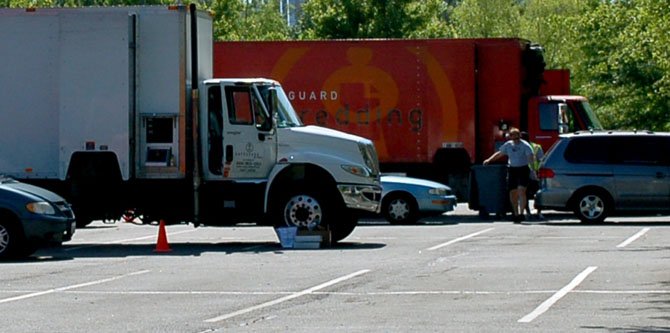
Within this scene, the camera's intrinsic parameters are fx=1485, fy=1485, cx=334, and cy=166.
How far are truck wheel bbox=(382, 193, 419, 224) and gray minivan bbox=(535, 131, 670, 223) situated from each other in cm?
237

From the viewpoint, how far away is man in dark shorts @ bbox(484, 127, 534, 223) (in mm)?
28297

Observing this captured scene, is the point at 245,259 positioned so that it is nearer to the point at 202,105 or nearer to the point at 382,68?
the point at 202,105

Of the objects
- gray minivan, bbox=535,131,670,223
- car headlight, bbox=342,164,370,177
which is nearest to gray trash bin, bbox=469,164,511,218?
gray minivan, bbox=535,131,670,223

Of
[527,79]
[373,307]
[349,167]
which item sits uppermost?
[527,79]

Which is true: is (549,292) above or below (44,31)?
below

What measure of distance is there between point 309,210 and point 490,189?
7631 millimetres

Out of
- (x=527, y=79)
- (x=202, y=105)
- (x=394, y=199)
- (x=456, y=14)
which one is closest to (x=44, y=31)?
(x=202, y=105)

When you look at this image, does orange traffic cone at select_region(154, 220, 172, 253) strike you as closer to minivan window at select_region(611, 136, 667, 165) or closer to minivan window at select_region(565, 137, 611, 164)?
minivan window at select_region(565, 137, 611, 164)

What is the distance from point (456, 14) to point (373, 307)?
6581cm

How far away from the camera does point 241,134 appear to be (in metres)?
22.6

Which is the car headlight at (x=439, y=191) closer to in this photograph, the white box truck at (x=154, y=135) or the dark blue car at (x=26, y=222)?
the white box truck at (x=154, y=135)

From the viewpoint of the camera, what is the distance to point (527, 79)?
103 ft

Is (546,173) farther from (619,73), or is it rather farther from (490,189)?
(619,73)

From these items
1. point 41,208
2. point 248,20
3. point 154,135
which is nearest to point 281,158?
point 154,135
